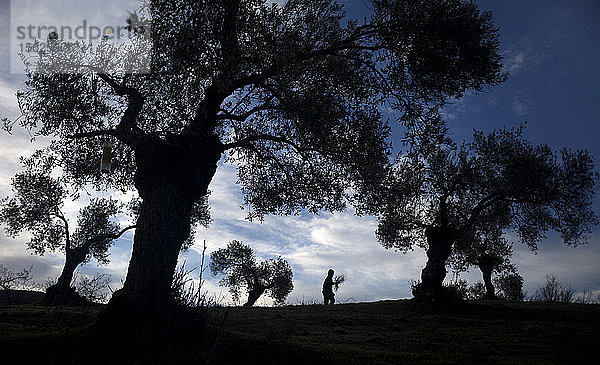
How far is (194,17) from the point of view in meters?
12.6

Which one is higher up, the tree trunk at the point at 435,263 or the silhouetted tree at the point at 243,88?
the silhouetted tree at the point at 243,88

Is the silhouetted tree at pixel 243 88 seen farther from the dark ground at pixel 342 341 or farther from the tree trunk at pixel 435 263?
the tree trunk at pixel 435 263

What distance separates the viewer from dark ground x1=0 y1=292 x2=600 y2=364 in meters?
9.58

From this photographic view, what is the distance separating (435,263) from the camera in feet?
85.5

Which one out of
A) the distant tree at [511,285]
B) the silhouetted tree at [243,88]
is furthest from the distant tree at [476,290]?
the silhouetted tree at [243,88]

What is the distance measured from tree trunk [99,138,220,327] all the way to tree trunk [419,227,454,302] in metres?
17.3

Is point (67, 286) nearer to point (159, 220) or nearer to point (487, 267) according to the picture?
point (159, 220)

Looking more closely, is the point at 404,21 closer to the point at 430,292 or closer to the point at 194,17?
the point at 194,17

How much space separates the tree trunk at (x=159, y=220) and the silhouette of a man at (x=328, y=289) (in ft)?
82.3

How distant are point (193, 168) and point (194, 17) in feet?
16.6

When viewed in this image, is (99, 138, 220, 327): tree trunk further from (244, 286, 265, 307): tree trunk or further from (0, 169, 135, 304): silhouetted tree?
(244, 286, 265, 307): tree trunk

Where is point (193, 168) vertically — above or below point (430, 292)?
above

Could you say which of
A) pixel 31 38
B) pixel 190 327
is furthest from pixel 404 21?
pixel 31 38

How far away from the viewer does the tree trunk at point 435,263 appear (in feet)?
82.9
